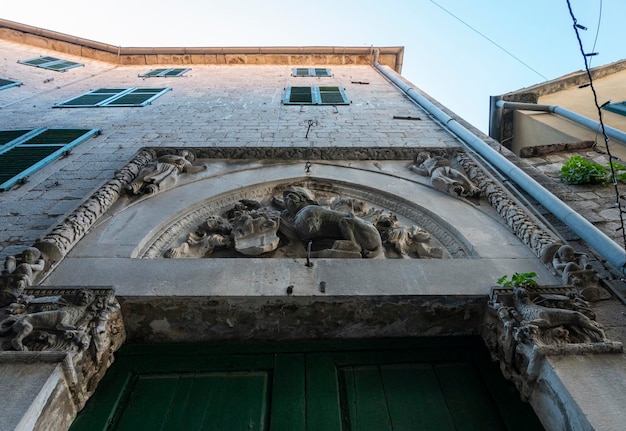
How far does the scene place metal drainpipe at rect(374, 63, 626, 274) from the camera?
3.13 meters

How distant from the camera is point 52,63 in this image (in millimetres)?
11883

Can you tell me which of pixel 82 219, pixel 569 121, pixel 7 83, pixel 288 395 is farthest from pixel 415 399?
pixel 7 83


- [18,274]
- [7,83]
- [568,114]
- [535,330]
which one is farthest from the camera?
[7,83]

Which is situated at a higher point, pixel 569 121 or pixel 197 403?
pixel 569 121

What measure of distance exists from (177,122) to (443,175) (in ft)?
15.4

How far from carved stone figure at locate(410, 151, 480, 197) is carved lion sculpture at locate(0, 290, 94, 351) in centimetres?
366

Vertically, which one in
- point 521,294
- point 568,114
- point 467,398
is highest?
point 568,114

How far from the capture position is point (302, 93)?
29.6ft

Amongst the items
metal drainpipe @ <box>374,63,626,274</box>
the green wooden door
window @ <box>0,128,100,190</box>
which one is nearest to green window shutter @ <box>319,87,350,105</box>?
metal drainpipe @ <box>374,63,626,274</box>

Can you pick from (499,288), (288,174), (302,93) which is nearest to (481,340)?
(499,288)

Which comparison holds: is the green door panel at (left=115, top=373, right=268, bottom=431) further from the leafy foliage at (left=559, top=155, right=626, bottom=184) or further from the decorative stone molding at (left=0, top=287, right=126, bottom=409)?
the leafy foliage at (left=559, top=155, right=626, bottom=184)

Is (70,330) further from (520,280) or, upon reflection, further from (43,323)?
(520,280)

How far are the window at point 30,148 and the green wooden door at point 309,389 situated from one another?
342cm

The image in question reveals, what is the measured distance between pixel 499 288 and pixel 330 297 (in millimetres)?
1225
